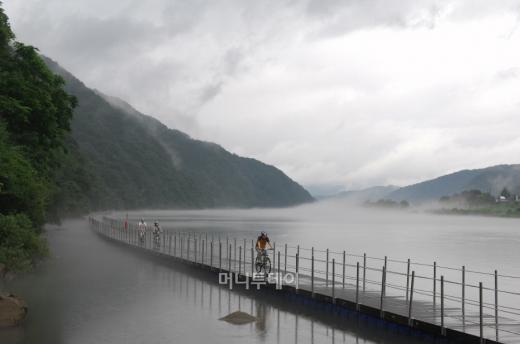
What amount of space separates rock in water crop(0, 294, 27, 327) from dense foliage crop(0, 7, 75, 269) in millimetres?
2965

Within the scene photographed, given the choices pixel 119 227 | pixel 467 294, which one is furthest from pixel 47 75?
pixel 119 227

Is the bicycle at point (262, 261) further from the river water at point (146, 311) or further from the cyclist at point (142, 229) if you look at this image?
the cyclist at point (142, 229)

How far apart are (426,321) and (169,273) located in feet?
65.6

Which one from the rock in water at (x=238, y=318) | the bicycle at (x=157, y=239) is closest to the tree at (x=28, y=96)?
the bicycle at (x=157, y=239)

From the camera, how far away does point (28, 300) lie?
26.4m

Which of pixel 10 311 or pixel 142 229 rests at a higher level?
pixel 142 229

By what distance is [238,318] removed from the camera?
74.2 ft

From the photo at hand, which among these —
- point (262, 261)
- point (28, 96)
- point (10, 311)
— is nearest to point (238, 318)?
point (262, 261)

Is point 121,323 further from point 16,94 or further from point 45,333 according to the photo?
point 16,94

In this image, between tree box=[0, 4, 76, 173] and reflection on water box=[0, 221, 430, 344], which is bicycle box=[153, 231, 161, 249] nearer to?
reflection on water box=[0, 221, 430, 344]

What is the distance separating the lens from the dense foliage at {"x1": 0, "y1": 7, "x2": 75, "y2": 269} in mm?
24938

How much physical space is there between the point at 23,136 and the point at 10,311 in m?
15.2

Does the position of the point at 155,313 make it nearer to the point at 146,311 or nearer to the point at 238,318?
the point at 146,311

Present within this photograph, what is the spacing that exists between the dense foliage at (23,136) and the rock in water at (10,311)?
9.73 ft
